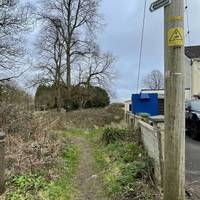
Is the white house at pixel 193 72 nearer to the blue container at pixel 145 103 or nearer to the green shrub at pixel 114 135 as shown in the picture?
the blue container at pixel 145 103

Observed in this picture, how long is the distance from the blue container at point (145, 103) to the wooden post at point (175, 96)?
1182 centimetres

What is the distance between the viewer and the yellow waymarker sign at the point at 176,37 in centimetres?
555

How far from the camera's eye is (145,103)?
1777 cm

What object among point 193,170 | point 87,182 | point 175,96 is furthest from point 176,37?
point 193,170

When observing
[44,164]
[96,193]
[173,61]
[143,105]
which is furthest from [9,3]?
[173,61]

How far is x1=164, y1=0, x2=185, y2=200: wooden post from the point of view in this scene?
558cm

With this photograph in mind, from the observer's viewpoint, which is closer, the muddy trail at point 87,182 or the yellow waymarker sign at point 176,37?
the yellow waymarker sign at point 176,37

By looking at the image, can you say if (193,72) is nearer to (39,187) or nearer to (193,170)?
(193,170)

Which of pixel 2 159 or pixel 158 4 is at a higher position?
pixel 158 4

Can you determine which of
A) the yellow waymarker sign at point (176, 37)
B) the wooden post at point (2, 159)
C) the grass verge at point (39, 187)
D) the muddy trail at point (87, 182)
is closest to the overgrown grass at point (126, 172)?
the muddy trail at point (87, 182)

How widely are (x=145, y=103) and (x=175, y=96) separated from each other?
481 inches

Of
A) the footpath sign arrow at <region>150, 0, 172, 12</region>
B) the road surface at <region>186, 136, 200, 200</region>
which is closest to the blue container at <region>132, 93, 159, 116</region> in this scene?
the road surface at <region>186, 136, 200, 200</region>

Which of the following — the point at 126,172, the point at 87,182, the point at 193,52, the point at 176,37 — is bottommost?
the point at 87,182

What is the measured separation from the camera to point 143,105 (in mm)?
17703
